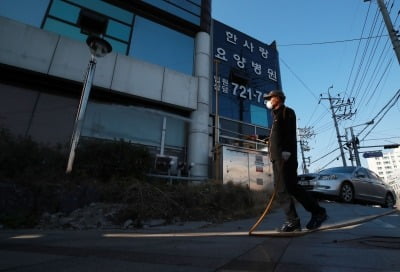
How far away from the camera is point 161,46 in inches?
448

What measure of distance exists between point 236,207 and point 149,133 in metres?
4.62

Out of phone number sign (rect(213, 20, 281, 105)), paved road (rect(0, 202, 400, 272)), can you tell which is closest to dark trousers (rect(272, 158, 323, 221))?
paved road (rect(0, 202, 400, 272))

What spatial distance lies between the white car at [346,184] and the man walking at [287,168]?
4.97 metres

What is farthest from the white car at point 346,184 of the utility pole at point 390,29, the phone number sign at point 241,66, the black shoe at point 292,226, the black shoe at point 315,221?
the phone number sign at point 241,66

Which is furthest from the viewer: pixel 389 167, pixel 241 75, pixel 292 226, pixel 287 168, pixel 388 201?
pixel 389 167

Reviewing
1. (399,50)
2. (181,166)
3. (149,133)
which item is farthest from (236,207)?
(399,50)

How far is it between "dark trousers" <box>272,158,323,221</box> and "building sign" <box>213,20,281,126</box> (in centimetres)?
904

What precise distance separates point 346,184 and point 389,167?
255ft

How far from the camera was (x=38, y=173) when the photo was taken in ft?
16.7

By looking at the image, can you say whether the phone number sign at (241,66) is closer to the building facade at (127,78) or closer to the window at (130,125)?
the building facade at (127,78)

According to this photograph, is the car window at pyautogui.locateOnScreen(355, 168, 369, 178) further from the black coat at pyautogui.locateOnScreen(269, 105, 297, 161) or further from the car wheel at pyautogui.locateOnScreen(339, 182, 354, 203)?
the black coat at pyautogui.locateOnScreen(269, 105, 297, 161)

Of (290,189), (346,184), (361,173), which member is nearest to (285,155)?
(290,189)

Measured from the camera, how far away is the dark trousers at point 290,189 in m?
3.37

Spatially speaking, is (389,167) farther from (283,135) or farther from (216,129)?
(283,135)
